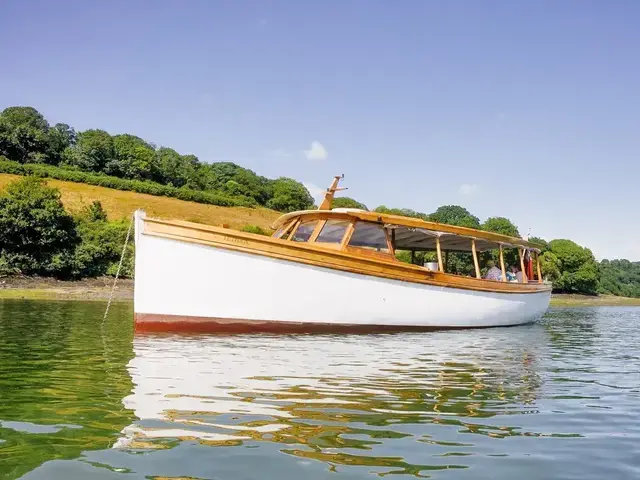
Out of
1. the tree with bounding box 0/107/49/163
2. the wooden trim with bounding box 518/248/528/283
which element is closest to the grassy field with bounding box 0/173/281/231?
the tree with bounding box 0/107/49/163

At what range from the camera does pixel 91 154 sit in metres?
87.0

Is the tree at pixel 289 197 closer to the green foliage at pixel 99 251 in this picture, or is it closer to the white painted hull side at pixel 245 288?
the green foliage at pixel 99 251

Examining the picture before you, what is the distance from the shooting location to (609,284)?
92125 millimetres

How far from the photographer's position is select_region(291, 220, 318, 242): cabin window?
49.3ft

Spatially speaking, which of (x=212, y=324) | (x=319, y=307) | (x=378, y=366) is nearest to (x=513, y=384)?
(x=378, y=366)

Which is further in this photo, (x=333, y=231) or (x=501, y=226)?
(x=501, y=226)

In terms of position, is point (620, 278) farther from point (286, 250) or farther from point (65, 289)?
point (286, 250)

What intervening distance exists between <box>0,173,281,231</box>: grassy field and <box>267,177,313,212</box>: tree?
26255 mm

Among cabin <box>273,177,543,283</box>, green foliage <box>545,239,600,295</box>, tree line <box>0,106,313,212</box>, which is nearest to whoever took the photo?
cabin <box>273,177,543,283</box>

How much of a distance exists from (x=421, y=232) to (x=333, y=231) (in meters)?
3.38

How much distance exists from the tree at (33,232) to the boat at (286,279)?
1226 inches

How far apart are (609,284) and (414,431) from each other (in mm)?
98958

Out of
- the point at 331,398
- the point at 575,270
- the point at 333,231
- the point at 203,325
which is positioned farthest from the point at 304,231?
the point at 575,270

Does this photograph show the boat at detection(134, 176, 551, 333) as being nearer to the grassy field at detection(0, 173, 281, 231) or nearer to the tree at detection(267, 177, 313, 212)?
the grassy field at detection(0, 173, 281, 231)
